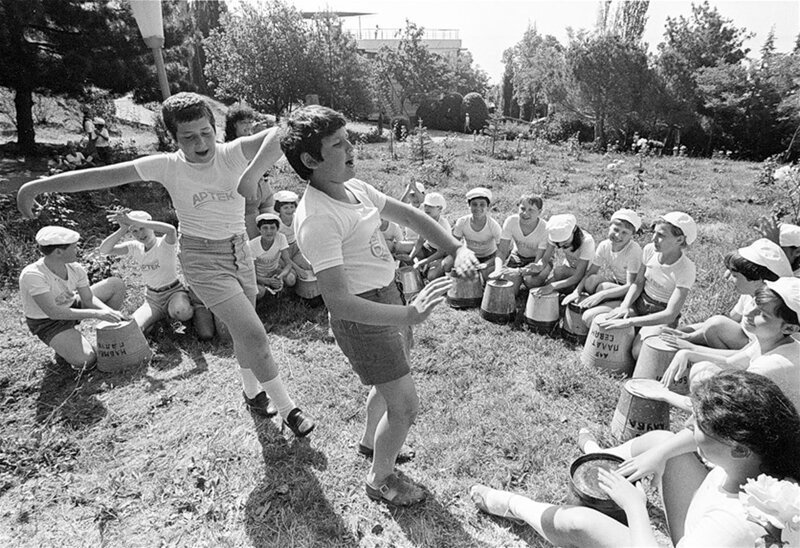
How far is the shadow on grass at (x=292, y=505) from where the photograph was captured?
6.70 ft

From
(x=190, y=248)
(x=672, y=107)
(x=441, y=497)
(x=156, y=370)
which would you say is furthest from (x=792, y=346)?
(x=672, y=107)

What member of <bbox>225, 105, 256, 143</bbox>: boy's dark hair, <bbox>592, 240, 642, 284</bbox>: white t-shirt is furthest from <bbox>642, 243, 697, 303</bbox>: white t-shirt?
<bbox>225, 105, 256, 143</bbox>: boy's dark hair

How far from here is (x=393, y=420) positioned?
1923 millimetres

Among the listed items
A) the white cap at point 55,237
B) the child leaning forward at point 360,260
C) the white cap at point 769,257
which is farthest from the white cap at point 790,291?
the white cap at point 55,237

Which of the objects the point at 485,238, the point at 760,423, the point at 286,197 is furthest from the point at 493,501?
the point at 286,197

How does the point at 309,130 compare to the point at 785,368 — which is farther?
the point at 785,368

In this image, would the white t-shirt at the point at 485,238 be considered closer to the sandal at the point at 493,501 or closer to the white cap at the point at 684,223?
the white cap at the point at 684,223

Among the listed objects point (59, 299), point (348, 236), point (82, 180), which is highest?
point (82, 180)

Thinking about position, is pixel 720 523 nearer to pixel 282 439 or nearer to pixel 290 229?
pixel 282 439

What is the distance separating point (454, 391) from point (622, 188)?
22.2ft

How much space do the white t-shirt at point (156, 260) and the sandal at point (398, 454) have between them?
230cm

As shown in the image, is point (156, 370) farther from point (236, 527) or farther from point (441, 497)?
point (441, 497)

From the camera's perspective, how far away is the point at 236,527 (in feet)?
6.94

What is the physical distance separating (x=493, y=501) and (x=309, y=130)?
1.73 metres
